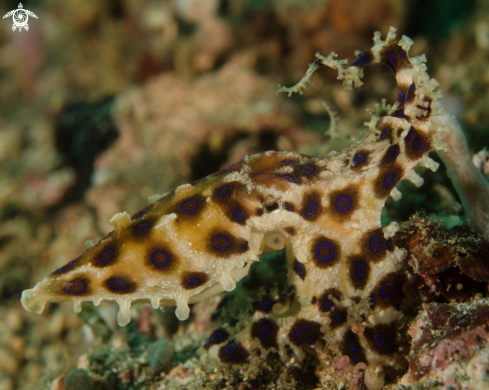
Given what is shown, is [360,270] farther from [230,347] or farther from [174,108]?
[174,108]

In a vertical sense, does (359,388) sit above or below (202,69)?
below

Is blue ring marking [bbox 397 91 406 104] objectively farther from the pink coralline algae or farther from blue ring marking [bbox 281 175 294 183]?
the pink coralline algae

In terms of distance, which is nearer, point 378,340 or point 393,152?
point 378,340

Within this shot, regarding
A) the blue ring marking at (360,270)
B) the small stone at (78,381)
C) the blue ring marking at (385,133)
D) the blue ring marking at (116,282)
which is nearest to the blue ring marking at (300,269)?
the blue ring marking at (360,270)

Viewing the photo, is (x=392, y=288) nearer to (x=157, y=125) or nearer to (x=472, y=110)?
(x=472, y=110)

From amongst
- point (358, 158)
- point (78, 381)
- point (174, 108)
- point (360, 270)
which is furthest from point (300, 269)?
point (174, 108)

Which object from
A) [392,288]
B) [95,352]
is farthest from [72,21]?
[392,288]

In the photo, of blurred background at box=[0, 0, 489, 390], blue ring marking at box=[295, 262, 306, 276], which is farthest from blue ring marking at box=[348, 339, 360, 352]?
blurred background at box=[0, 0, 489, 390]
